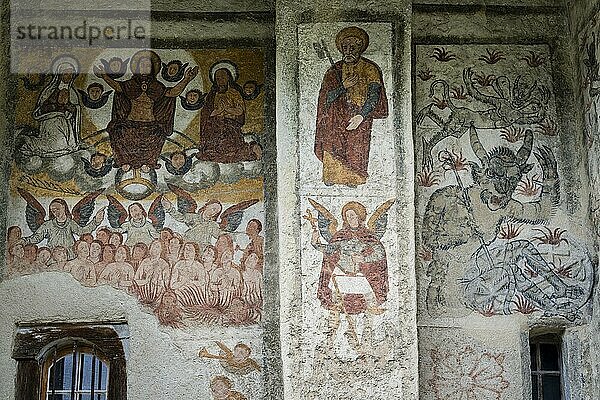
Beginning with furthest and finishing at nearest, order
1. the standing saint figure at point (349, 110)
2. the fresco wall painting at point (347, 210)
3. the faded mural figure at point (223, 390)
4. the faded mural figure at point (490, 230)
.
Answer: the faded mural figure at point (490, 230) → the faded mural figure at point (223, 390) → the standing saint figure at point (349, 110) → the fresco wall painting at point (347, 210)

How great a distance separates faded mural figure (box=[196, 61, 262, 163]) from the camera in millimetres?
6684

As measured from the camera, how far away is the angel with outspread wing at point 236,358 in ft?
20.7

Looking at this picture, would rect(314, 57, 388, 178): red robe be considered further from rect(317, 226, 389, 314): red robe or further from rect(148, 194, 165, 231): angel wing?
rect(148, 194, 165, 231): angel wing

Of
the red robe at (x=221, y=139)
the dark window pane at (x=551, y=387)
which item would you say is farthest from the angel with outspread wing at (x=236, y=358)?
the dark window pane at (x=551, y=387)

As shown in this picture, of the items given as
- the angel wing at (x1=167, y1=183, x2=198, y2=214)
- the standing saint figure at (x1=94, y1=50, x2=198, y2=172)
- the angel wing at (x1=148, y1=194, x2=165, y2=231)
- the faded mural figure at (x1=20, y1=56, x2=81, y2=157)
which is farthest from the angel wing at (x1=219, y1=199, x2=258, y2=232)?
the faded mural figure at (x1=20, y1=56, x2=81, y2=157)

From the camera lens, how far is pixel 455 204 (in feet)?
21.5

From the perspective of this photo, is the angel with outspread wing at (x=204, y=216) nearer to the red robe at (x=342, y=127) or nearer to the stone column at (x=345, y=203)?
the stone column at (x=345, y=203)

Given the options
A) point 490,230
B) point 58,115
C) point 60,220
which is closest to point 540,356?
point 490,230

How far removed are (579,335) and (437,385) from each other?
0.89 metres

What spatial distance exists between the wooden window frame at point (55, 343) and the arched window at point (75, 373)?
0.05 metres

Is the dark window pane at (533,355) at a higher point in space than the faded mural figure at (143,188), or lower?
lower

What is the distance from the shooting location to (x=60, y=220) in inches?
260

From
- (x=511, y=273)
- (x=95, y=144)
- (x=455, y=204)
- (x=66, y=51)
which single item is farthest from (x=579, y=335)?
(x=66, y=51)

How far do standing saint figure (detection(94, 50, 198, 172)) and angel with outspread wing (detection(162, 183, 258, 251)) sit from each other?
297 mm
